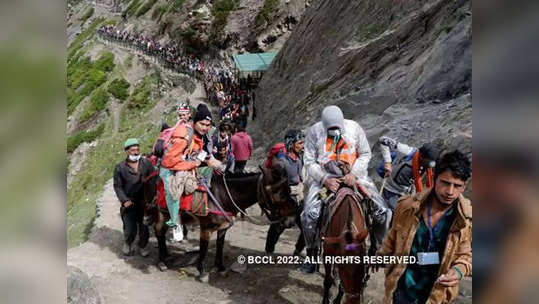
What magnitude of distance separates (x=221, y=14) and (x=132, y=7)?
2600cm

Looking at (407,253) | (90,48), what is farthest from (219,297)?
(90,48)

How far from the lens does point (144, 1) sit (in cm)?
5328

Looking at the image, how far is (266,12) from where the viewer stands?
3312 centimetres

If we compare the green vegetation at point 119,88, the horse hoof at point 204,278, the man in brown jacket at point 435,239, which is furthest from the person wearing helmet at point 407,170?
the green vegetation at point 119,88

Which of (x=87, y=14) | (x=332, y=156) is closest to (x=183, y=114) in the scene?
(x=332, y=156)

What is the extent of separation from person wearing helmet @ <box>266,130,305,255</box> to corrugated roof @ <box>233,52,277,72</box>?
1549 centimetres

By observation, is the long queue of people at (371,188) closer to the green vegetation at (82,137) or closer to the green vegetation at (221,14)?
the green vegetation at (82,137)

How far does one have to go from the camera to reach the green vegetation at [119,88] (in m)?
37.6

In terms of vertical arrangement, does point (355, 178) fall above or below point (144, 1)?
below

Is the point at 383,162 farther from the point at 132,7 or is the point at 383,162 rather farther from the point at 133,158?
the point at 132,7

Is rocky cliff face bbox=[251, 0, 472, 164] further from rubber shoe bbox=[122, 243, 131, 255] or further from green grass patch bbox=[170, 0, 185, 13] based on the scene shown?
green grass patch bbox=[170, 0, 185, 13]

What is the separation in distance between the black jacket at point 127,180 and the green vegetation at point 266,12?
27.9 meters
